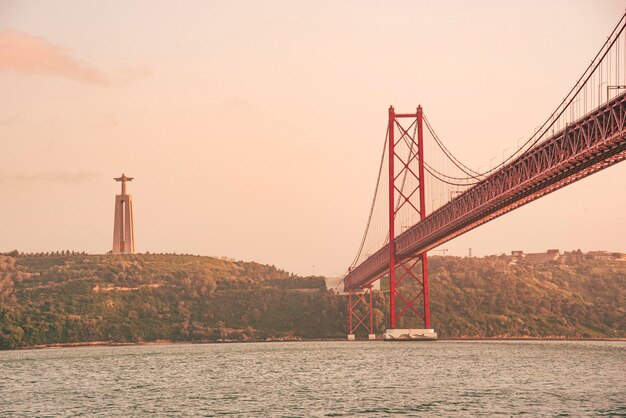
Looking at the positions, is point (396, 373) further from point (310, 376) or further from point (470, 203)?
point (470, 203)

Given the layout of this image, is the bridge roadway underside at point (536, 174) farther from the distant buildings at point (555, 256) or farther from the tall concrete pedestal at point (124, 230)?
the distant buildings at point (555, 256)

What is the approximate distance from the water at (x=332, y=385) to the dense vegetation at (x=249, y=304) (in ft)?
115

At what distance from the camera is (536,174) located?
49.1 m

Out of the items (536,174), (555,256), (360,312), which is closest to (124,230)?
(360,312)

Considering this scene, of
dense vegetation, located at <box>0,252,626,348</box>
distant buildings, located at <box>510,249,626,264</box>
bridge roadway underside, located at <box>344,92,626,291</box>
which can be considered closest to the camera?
bridge roadway underside, located at <box>344,92,626,291</box>

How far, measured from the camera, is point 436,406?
108ft

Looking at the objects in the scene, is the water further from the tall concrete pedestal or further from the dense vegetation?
the tall concrete pedestal

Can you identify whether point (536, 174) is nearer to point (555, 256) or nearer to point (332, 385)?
point (332, 385)

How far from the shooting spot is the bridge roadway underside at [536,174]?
133 ft

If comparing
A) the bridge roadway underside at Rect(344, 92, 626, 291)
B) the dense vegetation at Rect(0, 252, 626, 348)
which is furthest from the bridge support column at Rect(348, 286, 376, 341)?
the bridge roadway underside at Rect(344, 92, 626, 291)

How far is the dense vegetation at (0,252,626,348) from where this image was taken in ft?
324

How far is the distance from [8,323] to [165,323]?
52.4 feet

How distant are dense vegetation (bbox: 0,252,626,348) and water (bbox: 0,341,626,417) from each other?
115 ft

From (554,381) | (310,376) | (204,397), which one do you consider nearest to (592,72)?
(554,381)
